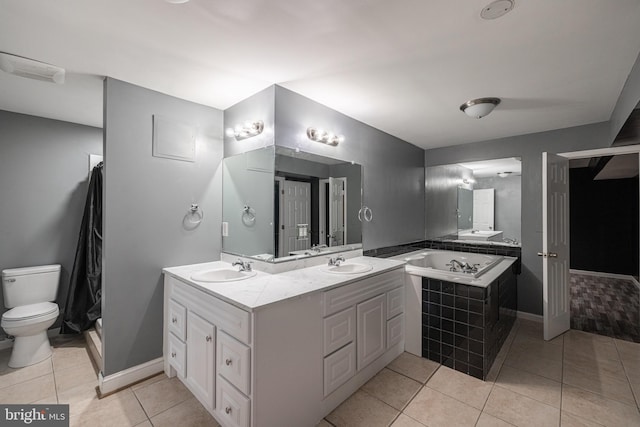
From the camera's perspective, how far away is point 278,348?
1478 mm

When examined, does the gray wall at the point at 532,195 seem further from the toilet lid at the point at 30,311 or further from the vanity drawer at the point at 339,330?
the toilet lid at the point at 30,311

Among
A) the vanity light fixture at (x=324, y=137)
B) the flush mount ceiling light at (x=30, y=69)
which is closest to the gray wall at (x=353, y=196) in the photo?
the vanity light fixture at (x=324, y=137)

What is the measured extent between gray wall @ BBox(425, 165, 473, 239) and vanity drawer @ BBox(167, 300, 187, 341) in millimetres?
3436

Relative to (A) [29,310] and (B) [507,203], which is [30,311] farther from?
(B) [507,203]

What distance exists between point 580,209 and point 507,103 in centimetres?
463

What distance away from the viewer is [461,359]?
7.35 ft

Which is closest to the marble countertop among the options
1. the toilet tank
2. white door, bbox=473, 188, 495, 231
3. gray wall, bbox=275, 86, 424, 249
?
gray wall, bbox=275, 86, 424, 249

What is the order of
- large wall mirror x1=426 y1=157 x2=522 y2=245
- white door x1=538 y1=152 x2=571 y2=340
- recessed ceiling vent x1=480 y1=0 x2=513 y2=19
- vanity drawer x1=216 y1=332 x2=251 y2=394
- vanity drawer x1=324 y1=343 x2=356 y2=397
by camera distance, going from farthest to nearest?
large wall mirror x1=426 y1=157 x2=522 y2=245, white door x1=538 y1=152 x2=571 y2=340, vanity drawer x1=324 y1=343 x2=356 y2=397, vanity drawer x1=216 y1=332 x2=251 y2=394, recessed ceiling vent x1=480 y1=0 x2=513 y2=19

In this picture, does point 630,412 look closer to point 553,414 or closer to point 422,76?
point 553,414

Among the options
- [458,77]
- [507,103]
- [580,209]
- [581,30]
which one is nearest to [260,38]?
[458,77]

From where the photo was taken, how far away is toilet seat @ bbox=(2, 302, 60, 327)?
7.27 feet

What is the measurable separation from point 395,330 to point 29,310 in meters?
3.24

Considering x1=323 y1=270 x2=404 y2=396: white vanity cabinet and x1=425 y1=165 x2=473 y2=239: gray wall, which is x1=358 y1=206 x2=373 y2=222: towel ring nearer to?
x1=323 y1=270 x2=404 y2=396: white vanity cabinet

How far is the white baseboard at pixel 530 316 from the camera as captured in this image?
324cm
